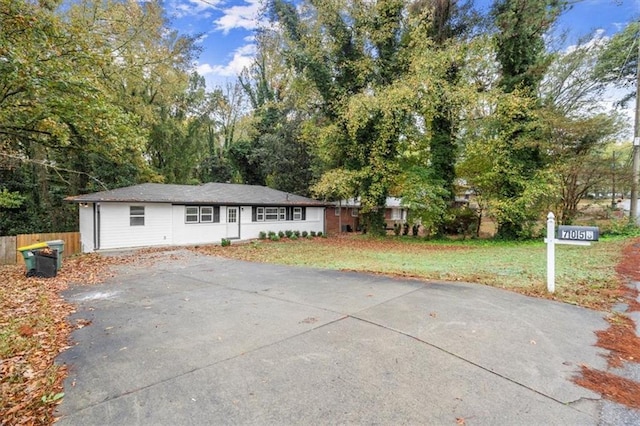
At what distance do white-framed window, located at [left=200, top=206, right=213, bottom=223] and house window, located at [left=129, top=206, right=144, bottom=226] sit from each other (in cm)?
292

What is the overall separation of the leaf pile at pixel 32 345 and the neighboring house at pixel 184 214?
5.97 metres

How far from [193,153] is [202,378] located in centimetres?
2456

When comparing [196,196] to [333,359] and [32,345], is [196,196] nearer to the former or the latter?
[32,345]

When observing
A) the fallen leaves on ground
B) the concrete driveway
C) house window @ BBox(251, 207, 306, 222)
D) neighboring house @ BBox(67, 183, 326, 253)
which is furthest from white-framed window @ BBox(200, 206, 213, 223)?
the fallen leaves on ground

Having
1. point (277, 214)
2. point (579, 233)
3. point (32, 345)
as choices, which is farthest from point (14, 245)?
point (579, 233)

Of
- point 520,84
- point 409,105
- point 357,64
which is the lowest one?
point 409,105

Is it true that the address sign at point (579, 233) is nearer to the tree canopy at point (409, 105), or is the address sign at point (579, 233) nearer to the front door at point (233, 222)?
the tree canopy at point (409, 105)

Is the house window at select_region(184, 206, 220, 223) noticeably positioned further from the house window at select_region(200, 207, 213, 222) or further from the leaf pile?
the leaf pile

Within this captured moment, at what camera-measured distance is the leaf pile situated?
2758 mm

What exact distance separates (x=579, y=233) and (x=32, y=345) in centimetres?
836

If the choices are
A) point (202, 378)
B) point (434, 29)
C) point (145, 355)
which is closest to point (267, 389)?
point (202, 378)

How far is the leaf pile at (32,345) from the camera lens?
2758 millimetres

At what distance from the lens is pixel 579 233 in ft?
18.4

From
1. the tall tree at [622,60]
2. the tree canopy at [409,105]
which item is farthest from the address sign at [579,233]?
the tall tree at [622,60]
